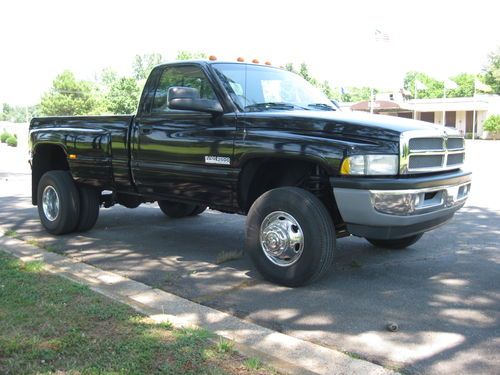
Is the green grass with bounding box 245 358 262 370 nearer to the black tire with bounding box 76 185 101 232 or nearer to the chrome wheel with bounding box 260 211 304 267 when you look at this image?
the chrome wheel with bounding box 260 211 304 267

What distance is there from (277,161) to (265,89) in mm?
955

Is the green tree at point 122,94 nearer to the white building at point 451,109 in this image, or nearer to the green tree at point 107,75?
the white building at point 451,109

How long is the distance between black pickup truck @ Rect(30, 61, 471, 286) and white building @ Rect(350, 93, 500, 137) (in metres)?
41.9

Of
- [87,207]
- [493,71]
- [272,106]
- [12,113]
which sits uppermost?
[493,71]

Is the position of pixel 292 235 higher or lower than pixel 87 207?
higher

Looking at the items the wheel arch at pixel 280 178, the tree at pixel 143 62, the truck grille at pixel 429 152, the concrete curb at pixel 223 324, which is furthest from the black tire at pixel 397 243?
the tree at pixel 143 62

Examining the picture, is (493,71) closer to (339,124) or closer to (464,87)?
(464,87)

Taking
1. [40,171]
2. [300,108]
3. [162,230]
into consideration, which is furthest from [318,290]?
[40,171]

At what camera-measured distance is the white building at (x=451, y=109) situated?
48028mm

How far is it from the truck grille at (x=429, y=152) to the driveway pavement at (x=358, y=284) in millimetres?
1055

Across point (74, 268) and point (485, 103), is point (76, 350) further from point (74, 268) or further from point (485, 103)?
point (485, 103)

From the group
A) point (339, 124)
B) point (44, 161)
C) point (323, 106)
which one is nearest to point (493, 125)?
point (323, 106)

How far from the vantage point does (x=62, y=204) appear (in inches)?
271

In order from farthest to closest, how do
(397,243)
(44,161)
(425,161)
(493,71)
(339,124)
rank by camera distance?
(493,71) → (44,161) → (397,243) → (425,161) → (339,124)
